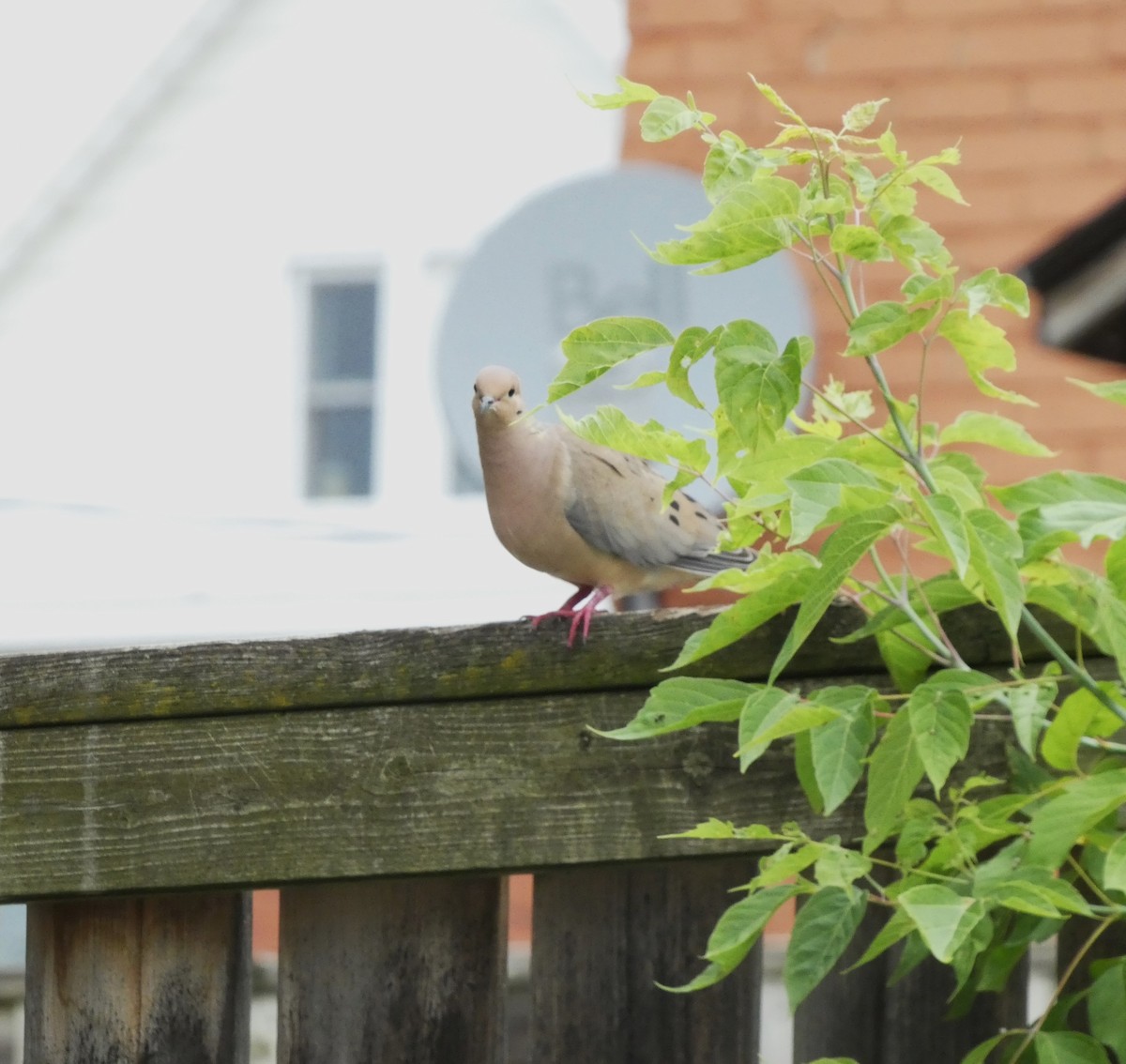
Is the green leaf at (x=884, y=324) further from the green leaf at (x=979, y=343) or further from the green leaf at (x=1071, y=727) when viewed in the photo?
the green leaf at (x=1071, y=727)

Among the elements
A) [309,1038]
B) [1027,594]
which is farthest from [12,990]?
[1027,594]

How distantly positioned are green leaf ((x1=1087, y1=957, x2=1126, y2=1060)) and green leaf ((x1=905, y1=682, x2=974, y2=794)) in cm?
28

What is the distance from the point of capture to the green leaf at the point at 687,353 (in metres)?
1.20

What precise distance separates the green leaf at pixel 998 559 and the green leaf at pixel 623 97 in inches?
14.3

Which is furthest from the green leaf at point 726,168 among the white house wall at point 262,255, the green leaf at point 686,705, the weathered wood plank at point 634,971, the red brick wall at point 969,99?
the white house wall at point 262,255

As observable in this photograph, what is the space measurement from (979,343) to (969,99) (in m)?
5.21

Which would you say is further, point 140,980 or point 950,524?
point 140,980

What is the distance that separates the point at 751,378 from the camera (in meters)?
1.18

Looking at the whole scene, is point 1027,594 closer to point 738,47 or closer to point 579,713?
point 579,713

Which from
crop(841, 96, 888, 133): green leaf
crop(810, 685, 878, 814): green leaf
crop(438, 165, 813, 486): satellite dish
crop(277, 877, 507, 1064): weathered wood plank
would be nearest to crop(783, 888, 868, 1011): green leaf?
crop(810, 685, 878, 814): green leaf

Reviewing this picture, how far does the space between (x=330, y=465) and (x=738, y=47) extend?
316 centimetres

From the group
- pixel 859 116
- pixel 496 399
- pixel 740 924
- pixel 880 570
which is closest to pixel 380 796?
pixel 740 924

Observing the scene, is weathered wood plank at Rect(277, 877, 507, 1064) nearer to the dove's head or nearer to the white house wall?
the dove's head

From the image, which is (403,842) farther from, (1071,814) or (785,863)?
(1071,814)
